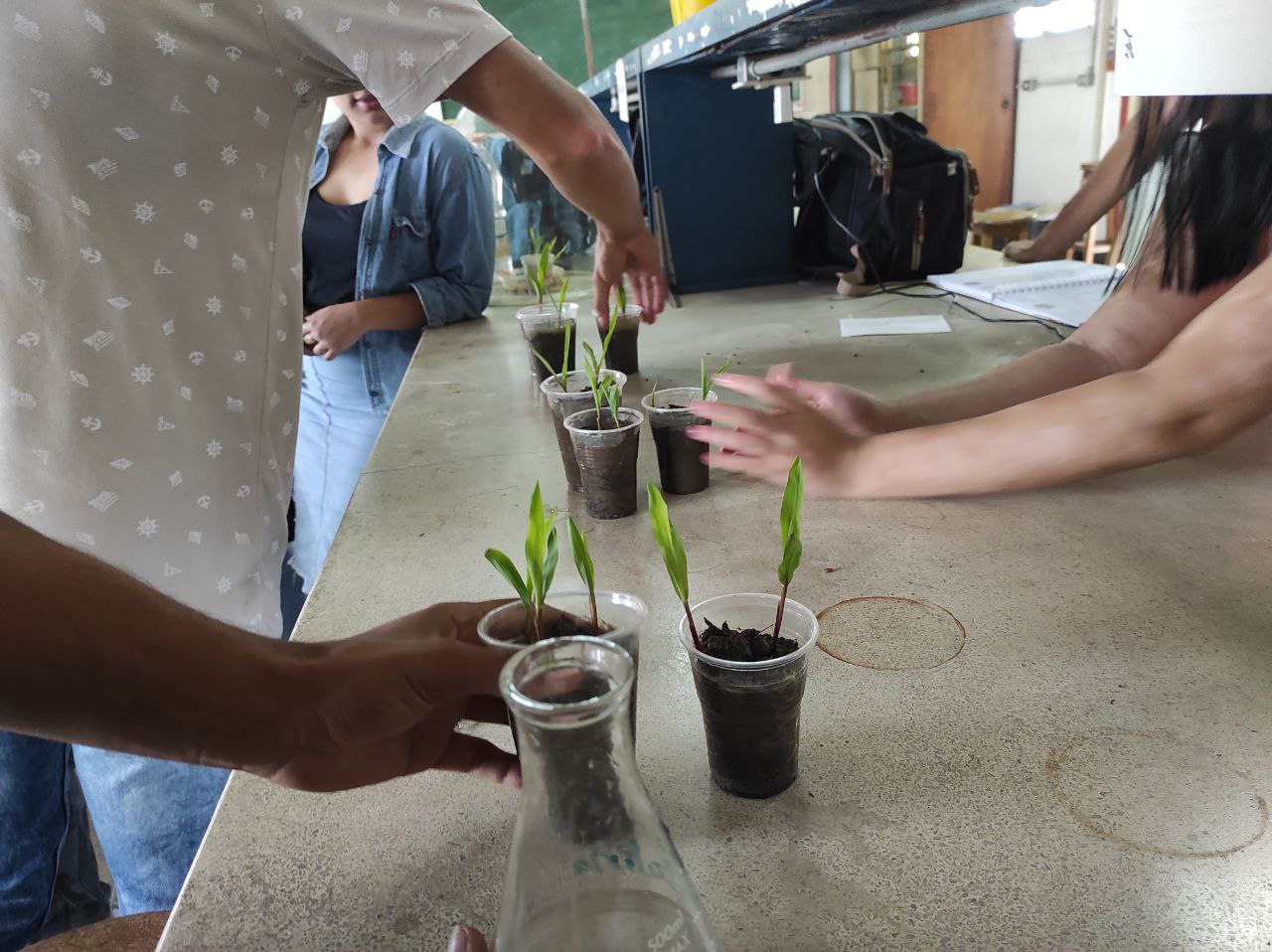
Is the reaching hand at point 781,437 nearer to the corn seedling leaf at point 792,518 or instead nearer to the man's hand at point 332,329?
the corn seedling leaf at point 792,518

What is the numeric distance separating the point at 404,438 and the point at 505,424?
18 cm

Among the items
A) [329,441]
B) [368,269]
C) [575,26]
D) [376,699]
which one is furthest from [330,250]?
[575,26]

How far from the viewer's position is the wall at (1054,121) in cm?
553

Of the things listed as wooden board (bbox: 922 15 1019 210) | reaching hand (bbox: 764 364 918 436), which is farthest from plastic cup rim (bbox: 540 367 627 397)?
wooden board (bbox: 922 15 1019 210)

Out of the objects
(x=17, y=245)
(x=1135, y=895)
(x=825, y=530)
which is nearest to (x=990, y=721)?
(x=1135, y=895)

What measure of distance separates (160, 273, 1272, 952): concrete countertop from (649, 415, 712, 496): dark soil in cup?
0.16 ft

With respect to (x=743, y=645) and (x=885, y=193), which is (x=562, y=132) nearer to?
(x=743, y=645)

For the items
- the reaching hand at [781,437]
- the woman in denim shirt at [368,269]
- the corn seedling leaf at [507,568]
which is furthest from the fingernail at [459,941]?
the woman in denim shirt at [368,269]

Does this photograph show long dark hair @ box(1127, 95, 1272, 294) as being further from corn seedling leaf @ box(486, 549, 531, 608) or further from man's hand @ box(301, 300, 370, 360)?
man's hand @ box(301, 300, 370, 360)

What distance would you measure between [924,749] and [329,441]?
1.86 m

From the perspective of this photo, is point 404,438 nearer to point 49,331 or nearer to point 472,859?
point 49,331

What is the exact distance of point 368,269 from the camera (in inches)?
82.2

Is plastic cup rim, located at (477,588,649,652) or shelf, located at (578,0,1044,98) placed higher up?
shelf, located at (578,0,1044,98)

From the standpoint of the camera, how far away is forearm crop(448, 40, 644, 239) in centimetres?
118
